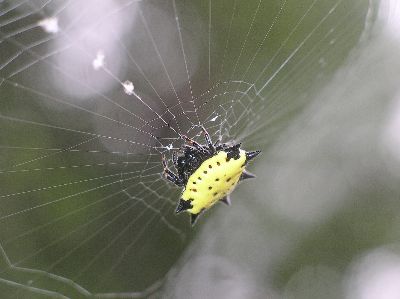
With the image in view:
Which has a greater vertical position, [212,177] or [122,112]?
[122,112]

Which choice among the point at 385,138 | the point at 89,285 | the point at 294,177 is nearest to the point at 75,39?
the point at 89,285

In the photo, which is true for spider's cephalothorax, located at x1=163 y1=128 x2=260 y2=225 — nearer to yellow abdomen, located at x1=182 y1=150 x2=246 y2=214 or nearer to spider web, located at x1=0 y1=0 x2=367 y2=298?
yellow abdomen, located at x1=182 y1=150 x2=246 y2=214

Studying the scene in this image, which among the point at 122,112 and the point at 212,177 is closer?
the point at 212,177

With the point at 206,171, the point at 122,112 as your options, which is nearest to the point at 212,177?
the point at 206,171

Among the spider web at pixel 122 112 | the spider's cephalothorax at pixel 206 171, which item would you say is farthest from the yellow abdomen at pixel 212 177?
the spider web at pixel 122 112

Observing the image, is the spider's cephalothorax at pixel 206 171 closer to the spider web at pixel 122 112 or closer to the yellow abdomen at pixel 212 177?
the yellow abdomen at pixel 212 177

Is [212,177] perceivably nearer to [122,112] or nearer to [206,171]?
[206,171]
